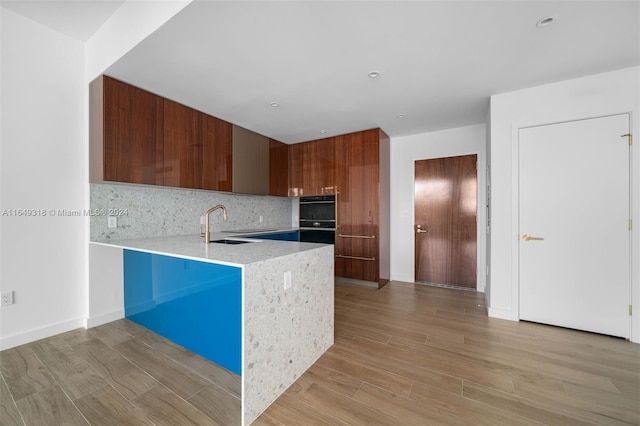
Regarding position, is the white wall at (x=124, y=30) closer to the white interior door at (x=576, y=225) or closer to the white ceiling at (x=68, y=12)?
the white ceiling at (x=68, y=12)

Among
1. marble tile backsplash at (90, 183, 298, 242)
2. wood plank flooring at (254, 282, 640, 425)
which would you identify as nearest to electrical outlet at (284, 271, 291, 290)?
wood plank flooring at (254, 282, 640, 425)

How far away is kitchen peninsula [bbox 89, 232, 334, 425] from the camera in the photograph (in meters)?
1.45

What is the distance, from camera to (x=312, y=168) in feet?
14.9

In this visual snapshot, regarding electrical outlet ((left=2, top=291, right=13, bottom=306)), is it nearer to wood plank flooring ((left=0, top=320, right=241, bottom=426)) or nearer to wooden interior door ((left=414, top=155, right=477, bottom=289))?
wood plank flooring ((left=0, top=320, right=241, bottom=426))

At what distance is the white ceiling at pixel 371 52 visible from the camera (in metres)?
1.64

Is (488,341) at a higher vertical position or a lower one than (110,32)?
lower

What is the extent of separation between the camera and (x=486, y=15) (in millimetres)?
1668

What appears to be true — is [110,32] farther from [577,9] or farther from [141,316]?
[577,9]

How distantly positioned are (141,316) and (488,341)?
332 cm

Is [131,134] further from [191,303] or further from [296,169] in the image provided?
Result: [296,169]

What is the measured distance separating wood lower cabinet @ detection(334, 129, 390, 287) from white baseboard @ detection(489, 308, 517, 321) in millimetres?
1484

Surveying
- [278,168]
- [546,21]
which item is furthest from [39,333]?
[546,21]

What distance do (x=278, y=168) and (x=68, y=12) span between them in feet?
9.45

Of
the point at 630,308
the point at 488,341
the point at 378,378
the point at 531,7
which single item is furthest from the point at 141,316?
the point at 630,308
